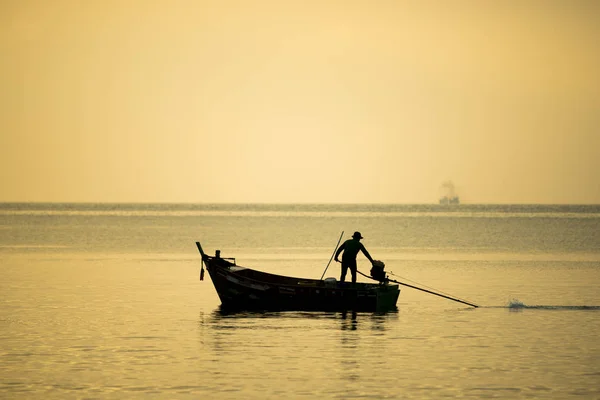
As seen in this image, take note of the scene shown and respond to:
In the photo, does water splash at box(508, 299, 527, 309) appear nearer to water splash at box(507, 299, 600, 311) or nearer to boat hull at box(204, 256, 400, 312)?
water splash at box(507, 299, 600, 311)

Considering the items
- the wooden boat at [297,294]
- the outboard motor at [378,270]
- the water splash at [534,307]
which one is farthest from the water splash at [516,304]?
the outboard motor at [378,270]

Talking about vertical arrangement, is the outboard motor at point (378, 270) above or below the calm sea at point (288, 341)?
above

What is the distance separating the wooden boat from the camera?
3167 centimetres

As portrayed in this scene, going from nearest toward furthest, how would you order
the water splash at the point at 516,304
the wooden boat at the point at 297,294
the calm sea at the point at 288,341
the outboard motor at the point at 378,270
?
the calm sea at the point at 288,341 < the wooden boat at the point at 297,294 < the outboard motor at the point at 378,270 < the water splash at the point at 516,304

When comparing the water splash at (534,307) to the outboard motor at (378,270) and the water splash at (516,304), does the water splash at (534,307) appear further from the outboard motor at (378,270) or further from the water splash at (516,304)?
the outboard motor at (378,270)

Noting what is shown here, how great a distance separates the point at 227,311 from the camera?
32.0 m

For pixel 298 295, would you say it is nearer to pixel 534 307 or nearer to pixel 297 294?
pixel 297 294

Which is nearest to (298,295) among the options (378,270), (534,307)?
(378,270)

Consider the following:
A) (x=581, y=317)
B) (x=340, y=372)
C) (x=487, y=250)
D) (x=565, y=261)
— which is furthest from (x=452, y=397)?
(x=487, y=250)

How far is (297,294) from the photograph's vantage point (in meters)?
31.7

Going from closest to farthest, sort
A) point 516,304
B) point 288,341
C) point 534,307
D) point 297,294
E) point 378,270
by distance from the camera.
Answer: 1. point 288,341
2. point 297,294
3. point 378,270
4. point 516,304
5. point 534,307

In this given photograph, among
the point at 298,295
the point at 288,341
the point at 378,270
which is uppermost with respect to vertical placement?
the point at 378,270

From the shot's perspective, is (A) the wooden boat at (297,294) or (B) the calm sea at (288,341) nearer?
(B) the calm sea at (288,341)

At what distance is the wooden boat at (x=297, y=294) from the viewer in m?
31.7
